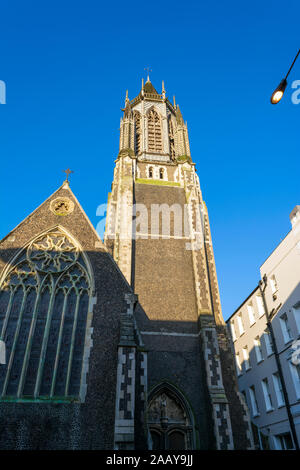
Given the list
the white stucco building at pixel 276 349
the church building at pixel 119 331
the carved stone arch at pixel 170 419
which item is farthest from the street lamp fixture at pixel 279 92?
the white stucco building at pixel 276 349

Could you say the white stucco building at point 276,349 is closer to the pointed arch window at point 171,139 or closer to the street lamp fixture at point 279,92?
the pointed arch window at point 171,139

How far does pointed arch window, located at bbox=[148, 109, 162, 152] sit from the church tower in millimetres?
132

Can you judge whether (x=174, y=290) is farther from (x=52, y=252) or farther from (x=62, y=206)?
(x=62, y=206)

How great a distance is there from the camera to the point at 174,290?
20578 mm

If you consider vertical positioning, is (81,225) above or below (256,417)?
above

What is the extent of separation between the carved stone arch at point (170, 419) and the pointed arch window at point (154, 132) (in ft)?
64.3

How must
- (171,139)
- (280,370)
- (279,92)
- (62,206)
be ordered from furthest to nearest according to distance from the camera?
(171,139)
(280,370)
(62,206)
(279,92)

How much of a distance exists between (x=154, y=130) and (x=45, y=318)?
22.2 m

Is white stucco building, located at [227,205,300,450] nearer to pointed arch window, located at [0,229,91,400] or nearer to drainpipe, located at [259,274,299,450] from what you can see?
drainpipe, located at [259,274,299,450]

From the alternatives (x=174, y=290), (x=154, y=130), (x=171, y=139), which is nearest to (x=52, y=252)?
(x=174, y=290)

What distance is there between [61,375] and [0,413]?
2.26m
